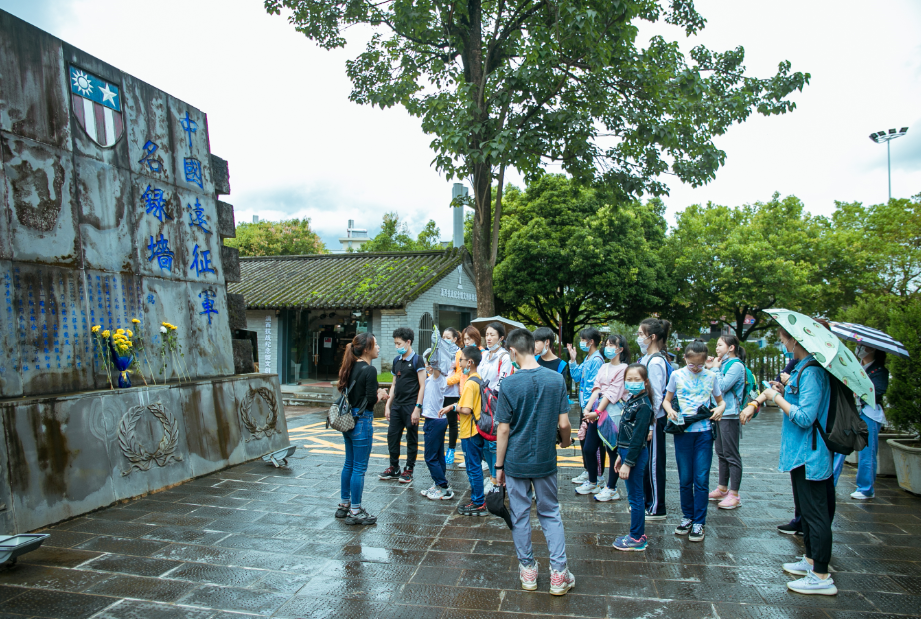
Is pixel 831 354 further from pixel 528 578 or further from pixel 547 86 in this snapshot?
pixel 547 86

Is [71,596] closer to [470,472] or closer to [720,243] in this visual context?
[470,472]

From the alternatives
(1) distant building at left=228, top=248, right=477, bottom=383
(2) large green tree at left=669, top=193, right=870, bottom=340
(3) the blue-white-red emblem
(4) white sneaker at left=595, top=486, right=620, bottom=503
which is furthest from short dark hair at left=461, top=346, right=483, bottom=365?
(2) large green tree at left=669, top=193, right=870, bottom=340

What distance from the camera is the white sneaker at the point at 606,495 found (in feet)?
18.3

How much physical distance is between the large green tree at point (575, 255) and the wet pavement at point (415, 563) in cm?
1279

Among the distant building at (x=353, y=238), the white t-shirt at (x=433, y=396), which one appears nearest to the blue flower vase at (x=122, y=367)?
the white t-shirt at (x=433, y=396)

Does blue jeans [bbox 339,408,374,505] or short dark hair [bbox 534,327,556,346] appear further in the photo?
short dark hair [bbox 534,327,556,346]

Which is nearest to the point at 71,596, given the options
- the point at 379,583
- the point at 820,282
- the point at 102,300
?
the point at 379,583

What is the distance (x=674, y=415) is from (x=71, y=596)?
14.4 feet

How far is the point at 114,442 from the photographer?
5.44 m

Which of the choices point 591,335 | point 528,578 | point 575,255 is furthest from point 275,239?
point 528,578

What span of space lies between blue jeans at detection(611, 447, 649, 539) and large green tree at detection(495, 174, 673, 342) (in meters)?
14.1

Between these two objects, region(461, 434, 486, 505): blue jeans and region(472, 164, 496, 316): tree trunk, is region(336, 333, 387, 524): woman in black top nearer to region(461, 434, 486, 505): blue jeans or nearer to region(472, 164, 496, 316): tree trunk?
region(461, 434, 486, 505): blue jeans

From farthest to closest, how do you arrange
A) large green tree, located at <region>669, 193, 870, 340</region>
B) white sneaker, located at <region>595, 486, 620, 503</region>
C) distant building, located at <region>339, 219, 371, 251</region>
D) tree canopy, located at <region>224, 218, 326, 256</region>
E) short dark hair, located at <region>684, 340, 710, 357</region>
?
1. distant building, located at <region>339, 219, 371, 251</region>
2. tree canopy, located at <region>224, 218, 326, 256</region>
3. large green tree, located at <region>669, 193, 870, 340</region>
4. white sneaker, located at <region>595, 486, 620, 503</region>
5. short dark hair, located at <region>684, 340, 710, 357</region>

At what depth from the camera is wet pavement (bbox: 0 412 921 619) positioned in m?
3.37
